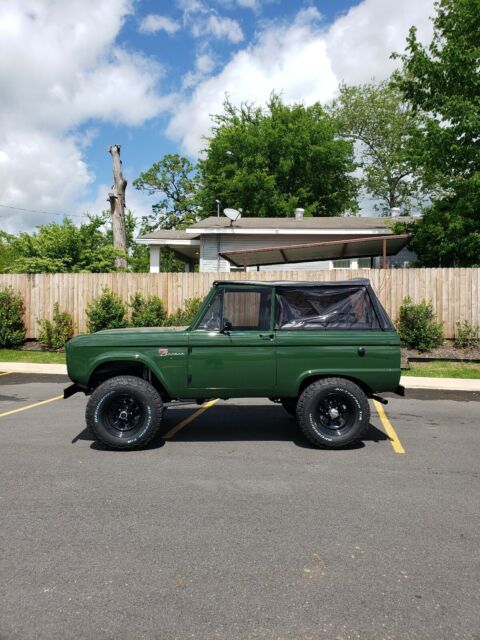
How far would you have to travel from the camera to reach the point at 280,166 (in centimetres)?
3791

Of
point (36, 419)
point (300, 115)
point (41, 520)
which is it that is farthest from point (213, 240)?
point (300, 115)

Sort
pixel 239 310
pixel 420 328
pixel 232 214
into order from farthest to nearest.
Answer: pixel 232 214 → pixel 420 328 → pixel 239 310

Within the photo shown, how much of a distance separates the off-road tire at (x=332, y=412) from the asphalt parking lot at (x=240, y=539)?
0.22 m

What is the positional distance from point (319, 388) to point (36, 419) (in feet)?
14.3

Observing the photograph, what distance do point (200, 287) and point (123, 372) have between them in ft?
30.1

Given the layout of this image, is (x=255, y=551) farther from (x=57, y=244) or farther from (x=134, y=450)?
(x=57, y=244)

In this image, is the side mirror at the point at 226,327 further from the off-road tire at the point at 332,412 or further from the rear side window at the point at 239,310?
the off-road tire at the point at 332,412

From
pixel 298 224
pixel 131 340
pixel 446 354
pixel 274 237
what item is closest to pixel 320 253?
pixel 274 237

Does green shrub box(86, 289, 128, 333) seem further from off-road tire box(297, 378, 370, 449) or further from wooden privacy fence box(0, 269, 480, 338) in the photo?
off-road tire box(297, 378, 370, 449)

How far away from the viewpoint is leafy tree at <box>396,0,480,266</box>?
1519 centimetres

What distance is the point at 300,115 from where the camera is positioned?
1566 inches

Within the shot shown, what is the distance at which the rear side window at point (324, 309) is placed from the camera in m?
6.18

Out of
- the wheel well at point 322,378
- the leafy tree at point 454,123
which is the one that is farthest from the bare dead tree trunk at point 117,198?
the wheel well at point 322,378

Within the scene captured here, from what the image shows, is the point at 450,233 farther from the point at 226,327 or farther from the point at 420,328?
the point at 226,327
